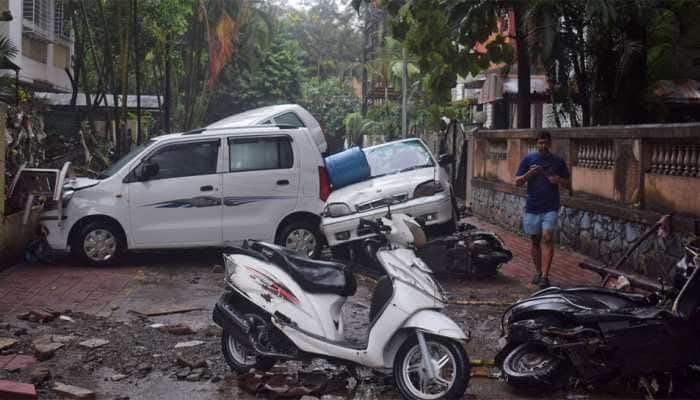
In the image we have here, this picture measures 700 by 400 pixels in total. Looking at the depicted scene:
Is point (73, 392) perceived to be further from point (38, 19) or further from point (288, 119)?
point (38, 19)

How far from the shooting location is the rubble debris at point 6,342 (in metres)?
7.52

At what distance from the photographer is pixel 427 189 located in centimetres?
1186

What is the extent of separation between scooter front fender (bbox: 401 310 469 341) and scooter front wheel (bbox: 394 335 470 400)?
0.30 feet

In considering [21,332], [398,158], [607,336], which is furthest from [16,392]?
[398,158]

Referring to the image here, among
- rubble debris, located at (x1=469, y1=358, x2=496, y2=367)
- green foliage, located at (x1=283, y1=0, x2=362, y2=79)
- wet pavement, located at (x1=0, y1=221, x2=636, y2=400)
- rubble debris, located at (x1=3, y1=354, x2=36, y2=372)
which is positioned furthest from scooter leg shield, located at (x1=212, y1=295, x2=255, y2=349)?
green foliage, located at (x1=283, y1=0, x2=362, y2=79)

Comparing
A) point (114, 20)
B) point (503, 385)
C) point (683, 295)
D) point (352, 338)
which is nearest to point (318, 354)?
point (352, 338)

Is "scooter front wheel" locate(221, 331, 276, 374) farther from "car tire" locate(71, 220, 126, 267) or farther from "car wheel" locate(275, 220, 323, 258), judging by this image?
"car tire" locate(71, 220, 126, 267)

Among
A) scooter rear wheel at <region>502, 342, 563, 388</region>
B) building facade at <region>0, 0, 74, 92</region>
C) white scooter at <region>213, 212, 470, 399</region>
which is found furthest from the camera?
building facade at <region>0, 0, 74, 92</region>

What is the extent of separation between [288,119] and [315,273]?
976 cm

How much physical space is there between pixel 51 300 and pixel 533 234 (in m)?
5.81

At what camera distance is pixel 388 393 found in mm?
6406

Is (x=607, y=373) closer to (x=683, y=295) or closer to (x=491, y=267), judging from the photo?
(x=683, y=295)

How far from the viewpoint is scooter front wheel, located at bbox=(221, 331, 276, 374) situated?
6.79m

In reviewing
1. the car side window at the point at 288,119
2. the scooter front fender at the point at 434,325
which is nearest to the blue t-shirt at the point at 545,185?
the scooter front fender at the point at 434,325
